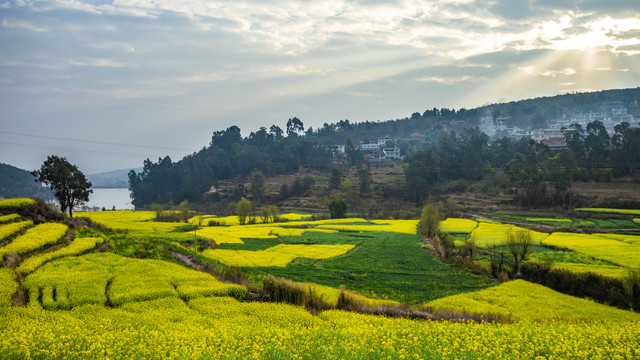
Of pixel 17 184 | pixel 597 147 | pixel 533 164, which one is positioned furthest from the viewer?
pixel 17 184

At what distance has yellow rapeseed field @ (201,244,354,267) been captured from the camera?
3334cm

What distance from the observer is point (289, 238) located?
48.9 meters

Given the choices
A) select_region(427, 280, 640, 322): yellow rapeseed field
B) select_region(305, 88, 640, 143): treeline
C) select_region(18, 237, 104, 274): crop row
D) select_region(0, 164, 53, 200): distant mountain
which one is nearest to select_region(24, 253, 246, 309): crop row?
select_region(18, 237, 104, 274): crop row

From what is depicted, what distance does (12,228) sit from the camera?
25594 mm

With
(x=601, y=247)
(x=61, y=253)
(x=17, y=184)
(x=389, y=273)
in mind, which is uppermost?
(x=17, y=184)

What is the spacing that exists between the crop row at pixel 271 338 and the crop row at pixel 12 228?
13725mm

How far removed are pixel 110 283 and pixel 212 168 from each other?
353ft

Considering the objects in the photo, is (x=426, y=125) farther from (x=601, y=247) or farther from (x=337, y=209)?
(x=601, y=247)

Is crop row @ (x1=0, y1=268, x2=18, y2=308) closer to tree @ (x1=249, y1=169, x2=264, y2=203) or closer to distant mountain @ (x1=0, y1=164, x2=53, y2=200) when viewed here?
tree @ (x1=249, y1=169, x2=264, y2=203)

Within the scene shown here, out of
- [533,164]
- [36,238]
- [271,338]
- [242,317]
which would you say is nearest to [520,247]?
[242,317]

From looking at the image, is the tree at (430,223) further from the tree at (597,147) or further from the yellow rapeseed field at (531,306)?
the tree at (597,147)

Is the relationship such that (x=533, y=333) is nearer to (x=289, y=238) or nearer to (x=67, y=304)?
(x=67, y=304)

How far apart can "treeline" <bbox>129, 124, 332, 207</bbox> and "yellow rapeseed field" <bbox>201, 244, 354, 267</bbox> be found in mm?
74432

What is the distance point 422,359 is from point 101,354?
8.35 metres
